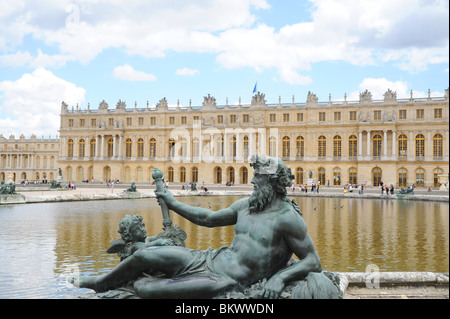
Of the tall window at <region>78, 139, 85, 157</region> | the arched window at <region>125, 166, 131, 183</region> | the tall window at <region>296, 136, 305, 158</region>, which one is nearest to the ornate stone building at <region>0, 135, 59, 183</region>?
the tall window at <region>78, 139, 85, 157</region>

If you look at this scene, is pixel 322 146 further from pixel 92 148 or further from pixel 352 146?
pixel 92 148

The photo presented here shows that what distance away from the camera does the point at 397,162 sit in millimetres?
47719

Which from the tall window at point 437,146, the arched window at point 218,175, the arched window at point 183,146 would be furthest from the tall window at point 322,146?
the arched window at point 183,146

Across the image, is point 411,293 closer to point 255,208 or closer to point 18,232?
point 255,208

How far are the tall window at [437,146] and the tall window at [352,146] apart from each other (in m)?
8.76

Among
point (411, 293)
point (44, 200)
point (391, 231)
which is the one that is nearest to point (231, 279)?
point (411, 293)

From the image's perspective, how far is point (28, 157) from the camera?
264 feet

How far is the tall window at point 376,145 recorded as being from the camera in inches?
1916

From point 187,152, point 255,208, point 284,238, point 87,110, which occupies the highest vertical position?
point 87,110

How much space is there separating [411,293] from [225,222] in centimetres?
235

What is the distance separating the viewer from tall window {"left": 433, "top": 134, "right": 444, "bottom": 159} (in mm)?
46403

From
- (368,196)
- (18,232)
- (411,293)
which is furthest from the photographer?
(368,196)

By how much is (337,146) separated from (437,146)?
11.3 m

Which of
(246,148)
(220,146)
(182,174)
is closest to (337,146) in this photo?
(246,148)
